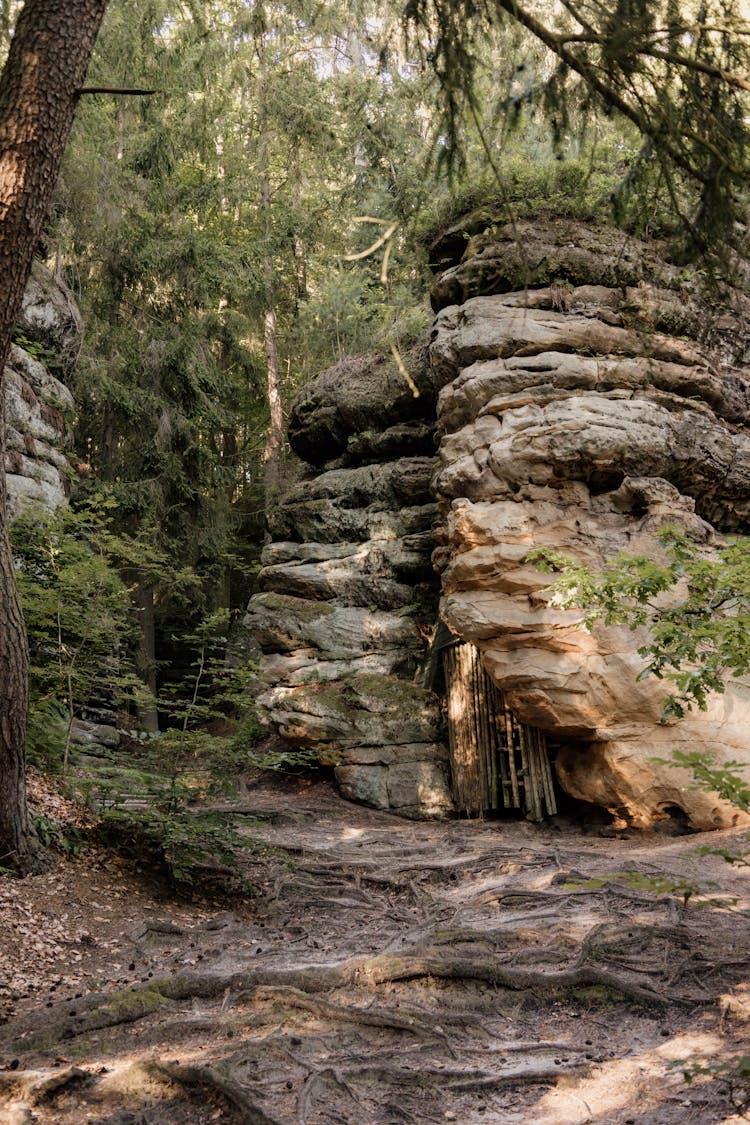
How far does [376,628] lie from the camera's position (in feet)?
40.5

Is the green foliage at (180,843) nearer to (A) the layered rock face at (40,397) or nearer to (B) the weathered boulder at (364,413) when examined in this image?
(A) the layered rock face at (40,397)

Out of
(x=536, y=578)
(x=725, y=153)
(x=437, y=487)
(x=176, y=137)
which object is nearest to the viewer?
(x=725, y=153)

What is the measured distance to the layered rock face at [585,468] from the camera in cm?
902

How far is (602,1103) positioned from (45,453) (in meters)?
10.4

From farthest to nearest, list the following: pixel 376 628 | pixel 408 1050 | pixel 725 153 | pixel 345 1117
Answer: pixel 376 628
pixel 725 153
pixel 408 1050
pixel 345 1117

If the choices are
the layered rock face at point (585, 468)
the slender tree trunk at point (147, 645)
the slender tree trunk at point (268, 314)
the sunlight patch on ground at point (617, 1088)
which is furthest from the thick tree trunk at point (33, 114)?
the slender tree trunk at point (268, 314)

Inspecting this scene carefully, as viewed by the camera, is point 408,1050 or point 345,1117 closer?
point 345,1117

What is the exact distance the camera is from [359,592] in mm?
12641

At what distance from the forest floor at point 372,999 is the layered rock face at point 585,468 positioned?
2.24m

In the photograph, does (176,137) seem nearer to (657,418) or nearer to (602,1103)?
(657,418)

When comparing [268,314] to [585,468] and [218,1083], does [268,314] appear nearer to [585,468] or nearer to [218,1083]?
[585,468]

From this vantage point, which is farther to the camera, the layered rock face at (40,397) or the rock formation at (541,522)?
the layered rock face at (40,397)

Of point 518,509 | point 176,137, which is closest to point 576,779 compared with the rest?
point 518,509

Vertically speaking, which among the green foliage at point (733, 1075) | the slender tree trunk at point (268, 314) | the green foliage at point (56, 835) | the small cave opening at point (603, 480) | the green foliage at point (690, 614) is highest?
the slender tree trunk at point (268, 314)
